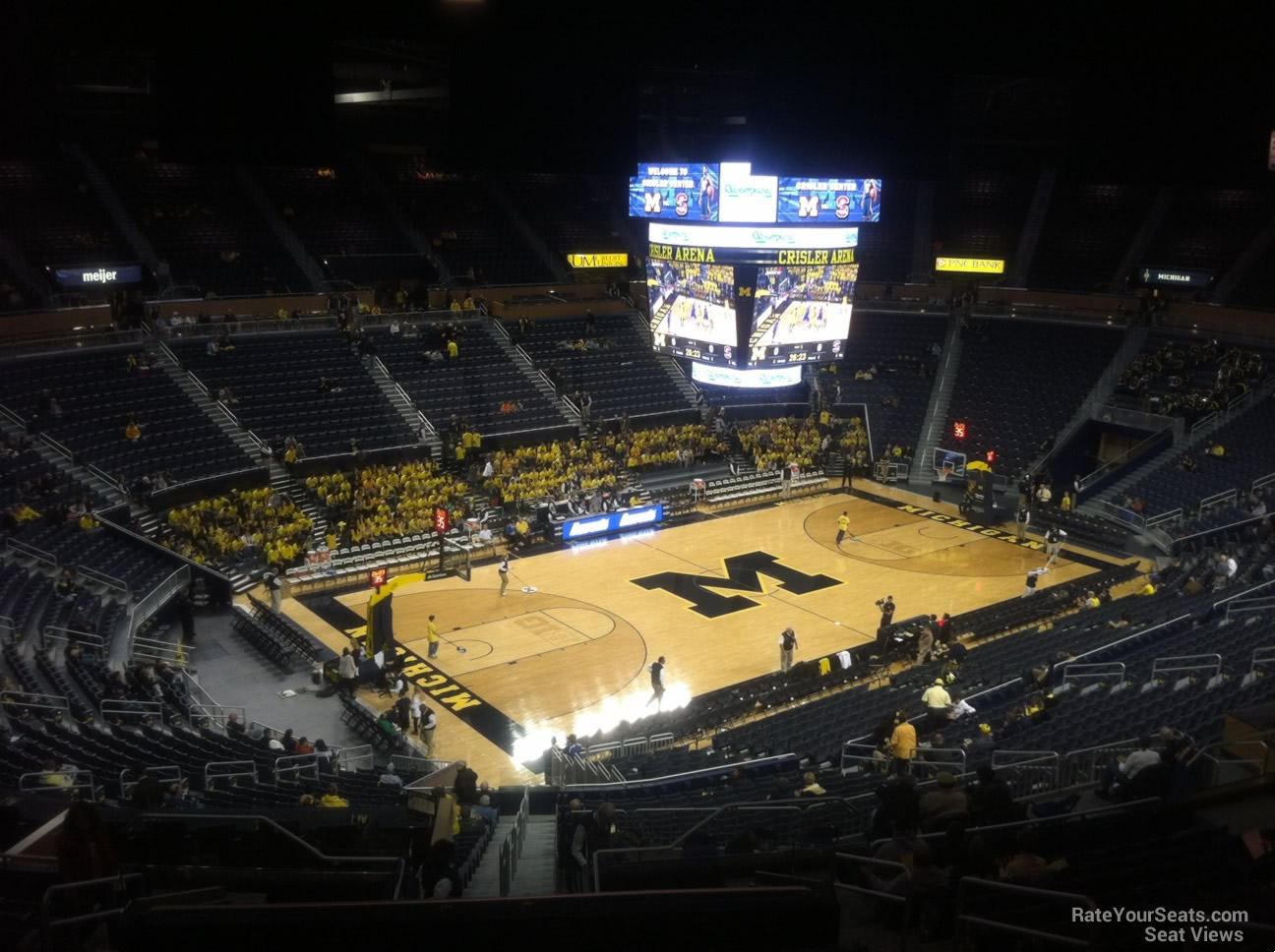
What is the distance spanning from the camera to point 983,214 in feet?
150

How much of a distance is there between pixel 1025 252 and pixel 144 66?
34082 millimetres

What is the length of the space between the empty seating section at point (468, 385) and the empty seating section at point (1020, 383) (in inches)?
582

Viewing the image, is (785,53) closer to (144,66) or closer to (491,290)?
(144,66)

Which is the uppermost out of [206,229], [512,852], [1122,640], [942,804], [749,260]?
[206,229]

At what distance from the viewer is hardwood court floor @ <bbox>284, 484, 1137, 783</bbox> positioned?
20.1 metres

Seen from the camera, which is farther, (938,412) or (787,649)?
(938,412)

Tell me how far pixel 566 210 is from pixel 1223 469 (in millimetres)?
28316

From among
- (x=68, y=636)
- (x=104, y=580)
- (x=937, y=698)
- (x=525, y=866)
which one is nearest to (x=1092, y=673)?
(x=937, y=698)

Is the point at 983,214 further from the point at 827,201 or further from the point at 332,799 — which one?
the point at 332,799

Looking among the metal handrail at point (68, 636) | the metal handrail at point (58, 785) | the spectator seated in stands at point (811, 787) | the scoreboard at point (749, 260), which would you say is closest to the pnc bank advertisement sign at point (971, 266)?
the scoreboard at point (749, 260)

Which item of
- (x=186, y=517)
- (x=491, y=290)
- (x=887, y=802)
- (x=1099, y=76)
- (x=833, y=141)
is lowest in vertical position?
(x=186, y=517)

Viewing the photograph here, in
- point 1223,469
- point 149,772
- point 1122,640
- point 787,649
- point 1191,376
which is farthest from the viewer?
point 1191,376

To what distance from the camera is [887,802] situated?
29.7 feet

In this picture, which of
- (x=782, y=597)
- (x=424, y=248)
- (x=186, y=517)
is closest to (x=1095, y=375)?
(x=782, y=597)
